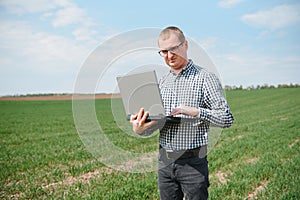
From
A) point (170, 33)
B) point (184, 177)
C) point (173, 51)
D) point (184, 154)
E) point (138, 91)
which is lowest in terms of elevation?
point (184, 177)

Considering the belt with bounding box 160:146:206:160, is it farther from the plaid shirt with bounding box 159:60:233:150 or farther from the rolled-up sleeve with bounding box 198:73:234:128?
the rolled-up sleeve with bounding box 198:73:234:128

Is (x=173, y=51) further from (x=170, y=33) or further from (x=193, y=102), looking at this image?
(x=193, y=102)

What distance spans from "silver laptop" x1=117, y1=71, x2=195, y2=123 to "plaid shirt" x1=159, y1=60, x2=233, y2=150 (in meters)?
0.21

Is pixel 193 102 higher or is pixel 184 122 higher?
pixel 193 102

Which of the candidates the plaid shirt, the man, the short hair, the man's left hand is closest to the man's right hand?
the man

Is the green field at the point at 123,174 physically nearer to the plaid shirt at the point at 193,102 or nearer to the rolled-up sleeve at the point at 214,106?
the plaid shirt at the point at 193,102

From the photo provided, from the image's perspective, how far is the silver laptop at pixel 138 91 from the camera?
2.25 meters

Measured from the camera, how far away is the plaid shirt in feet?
7.54

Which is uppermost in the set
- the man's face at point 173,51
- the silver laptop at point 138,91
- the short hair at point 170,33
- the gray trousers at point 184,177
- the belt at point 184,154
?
the short hair at point 170,33

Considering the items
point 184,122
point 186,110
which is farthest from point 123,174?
point 186,110

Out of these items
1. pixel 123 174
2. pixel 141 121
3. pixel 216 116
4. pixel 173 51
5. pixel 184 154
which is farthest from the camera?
pixel 123 174

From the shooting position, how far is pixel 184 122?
2395 mm

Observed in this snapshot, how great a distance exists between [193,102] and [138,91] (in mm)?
478

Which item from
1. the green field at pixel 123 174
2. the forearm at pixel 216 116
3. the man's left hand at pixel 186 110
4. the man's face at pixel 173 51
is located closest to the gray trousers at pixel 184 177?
the forearm at pixel 216 116
